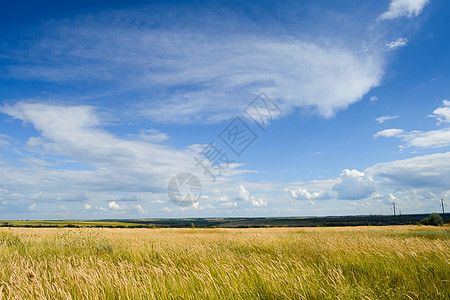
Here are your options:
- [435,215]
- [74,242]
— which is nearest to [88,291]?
[74,242]

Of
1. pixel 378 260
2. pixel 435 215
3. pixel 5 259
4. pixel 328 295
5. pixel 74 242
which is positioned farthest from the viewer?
pixel 435 215

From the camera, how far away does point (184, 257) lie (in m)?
7.13

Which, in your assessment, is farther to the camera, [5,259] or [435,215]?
[435,215]

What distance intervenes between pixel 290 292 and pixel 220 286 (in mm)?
1049

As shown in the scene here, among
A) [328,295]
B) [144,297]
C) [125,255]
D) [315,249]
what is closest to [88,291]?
[144,297]

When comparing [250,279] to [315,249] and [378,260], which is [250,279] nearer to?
Answer: [378,260]

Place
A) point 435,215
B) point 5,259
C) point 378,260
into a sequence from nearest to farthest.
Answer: point 378,260
point 5,259
point 435,215

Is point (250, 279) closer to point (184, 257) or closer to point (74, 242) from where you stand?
point (184, 257)

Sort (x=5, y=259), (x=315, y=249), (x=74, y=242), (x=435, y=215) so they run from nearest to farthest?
(x=5, y=259) → (x=315, y=249) → (x=74, y=242) → (x=435, y=215)

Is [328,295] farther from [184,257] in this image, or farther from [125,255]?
[125,255]

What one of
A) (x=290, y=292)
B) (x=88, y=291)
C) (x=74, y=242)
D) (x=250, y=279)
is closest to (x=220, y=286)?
(x=250, y=279)

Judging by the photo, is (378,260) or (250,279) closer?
(250,279)

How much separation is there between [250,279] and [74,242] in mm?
8152

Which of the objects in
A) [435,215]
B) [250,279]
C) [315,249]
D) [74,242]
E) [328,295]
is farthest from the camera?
[435,215]
